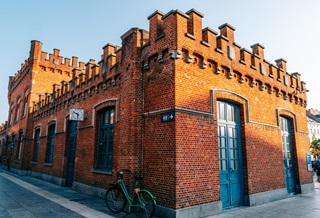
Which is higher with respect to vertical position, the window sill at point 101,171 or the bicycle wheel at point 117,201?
the window sill at point 101,171

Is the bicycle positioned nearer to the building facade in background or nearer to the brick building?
the brick building

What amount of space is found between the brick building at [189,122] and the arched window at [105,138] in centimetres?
5

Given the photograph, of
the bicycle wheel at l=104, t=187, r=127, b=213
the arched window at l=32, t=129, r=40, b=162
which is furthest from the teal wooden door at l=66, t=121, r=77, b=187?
the arched window at l=32, t=129, r=40, b=162

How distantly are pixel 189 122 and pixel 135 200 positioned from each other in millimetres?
2715

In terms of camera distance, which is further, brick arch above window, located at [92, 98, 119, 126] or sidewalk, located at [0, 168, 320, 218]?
brick arch above window, located at [92, 98, 119, 126]

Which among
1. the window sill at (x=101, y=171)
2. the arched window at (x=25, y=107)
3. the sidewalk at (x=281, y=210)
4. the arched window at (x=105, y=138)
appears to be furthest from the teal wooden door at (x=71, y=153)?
the arched window at (x=25, y=107)

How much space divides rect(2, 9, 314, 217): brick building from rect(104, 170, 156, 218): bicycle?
355mm

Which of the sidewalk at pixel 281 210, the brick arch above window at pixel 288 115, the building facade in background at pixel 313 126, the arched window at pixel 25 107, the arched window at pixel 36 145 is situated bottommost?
the sidewalk at pixel 281 210

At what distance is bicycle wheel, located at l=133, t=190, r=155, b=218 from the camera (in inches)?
223

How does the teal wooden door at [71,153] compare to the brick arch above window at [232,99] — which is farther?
the teal wooden door at [71,153]

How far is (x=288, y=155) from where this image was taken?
413 inches

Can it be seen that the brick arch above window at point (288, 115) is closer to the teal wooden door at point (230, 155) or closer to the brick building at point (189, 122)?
the brick building at point (189, 122)

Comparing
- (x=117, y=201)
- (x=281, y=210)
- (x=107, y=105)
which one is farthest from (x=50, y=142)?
(x=281, y=210)

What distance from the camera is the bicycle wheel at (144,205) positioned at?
5657mm
